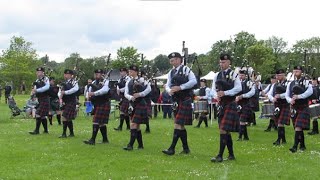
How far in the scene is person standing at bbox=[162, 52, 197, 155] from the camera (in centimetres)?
967

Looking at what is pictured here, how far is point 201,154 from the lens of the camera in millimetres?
10023

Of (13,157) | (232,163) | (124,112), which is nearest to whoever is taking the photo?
(232,163)

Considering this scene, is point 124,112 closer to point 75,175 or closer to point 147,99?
point 147,99

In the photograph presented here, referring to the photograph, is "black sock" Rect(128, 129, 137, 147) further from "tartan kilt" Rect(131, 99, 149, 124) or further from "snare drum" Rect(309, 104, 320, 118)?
"snare drum" Rect(309, 104, 320, 118)

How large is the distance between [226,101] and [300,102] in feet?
7.06

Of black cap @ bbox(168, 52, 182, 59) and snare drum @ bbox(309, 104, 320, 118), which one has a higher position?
black cap @ bbox(168, 52, 182, 59)

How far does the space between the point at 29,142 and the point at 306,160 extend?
7138 millimetres

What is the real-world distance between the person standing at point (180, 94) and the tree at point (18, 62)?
49614 mm

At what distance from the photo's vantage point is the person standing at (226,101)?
9.00m

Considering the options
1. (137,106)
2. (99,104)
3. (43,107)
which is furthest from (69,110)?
(137,106)

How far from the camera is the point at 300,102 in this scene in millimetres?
10258

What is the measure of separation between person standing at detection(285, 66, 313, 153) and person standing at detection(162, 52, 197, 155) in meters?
2.41

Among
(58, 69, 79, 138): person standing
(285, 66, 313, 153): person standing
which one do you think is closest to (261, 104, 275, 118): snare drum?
(285, 66, 313, 153): person standing

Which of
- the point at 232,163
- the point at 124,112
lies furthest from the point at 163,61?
the point at 232,163
